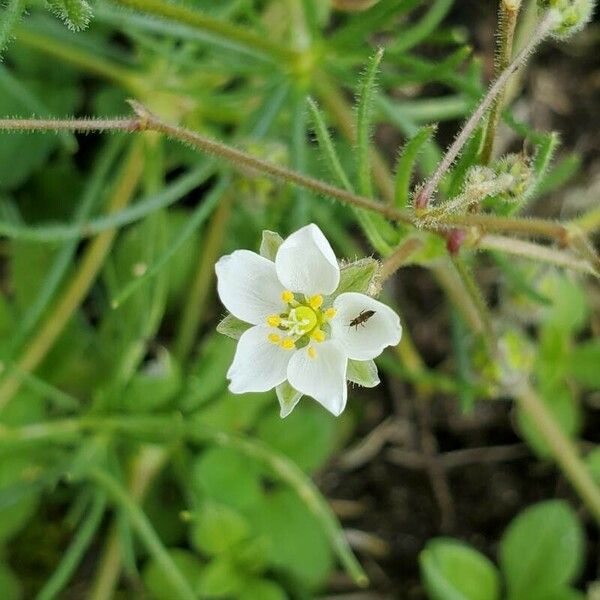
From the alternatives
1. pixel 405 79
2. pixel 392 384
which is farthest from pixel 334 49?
pixel 392 384

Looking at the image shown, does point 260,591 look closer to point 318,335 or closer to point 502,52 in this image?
point 318,335

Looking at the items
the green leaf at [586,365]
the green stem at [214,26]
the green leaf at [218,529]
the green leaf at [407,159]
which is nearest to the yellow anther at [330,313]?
the green leaf at [407,159]

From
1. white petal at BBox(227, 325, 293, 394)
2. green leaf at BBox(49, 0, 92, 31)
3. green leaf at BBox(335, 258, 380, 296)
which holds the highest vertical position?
green leaf at BBox(49, 0, 92, 31)

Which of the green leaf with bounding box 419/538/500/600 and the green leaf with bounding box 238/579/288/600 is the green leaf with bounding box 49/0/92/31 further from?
the green leaf with bounding box 419/538/500/600

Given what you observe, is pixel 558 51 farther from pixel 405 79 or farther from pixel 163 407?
pixel 163 407

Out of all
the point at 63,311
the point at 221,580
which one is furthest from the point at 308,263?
the point at 221,580

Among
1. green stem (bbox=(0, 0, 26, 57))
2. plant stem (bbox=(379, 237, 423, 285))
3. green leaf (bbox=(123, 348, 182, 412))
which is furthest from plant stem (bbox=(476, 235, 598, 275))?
green leaf (bbox=(123, 348, 182, 412))

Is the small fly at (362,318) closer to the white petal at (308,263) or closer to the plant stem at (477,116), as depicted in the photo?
the white petal at (308,263)
